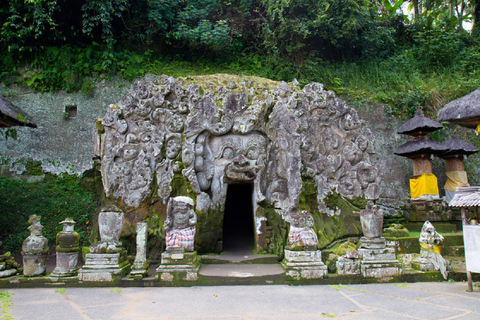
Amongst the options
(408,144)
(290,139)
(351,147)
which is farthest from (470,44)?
(290,139)

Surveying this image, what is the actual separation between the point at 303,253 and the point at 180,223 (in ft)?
8.08

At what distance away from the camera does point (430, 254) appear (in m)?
6.55

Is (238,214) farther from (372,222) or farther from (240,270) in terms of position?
(372,222)

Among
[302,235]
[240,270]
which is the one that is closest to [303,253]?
[302,235]

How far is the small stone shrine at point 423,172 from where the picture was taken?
33.5 ft

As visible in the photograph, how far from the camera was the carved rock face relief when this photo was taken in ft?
26.0

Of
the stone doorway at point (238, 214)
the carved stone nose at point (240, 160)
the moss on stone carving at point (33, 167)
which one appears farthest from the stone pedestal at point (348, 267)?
the moss on stone carving at point (33, 167)

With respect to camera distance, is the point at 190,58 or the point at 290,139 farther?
the point at 190,58

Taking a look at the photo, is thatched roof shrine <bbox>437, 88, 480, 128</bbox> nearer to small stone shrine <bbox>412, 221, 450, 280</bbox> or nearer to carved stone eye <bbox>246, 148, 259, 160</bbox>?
small stone shrine <bbox>412, 221, 450, 280</bbox>

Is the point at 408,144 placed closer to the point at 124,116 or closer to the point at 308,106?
the point at 308,106

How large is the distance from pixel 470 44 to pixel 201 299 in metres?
19.3

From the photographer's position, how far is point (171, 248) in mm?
6387

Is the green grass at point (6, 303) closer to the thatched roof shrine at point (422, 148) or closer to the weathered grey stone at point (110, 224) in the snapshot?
the weathered grey stone at point (110, 224)

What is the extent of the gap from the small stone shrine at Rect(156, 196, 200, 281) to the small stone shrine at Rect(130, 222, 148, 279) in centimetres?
38
